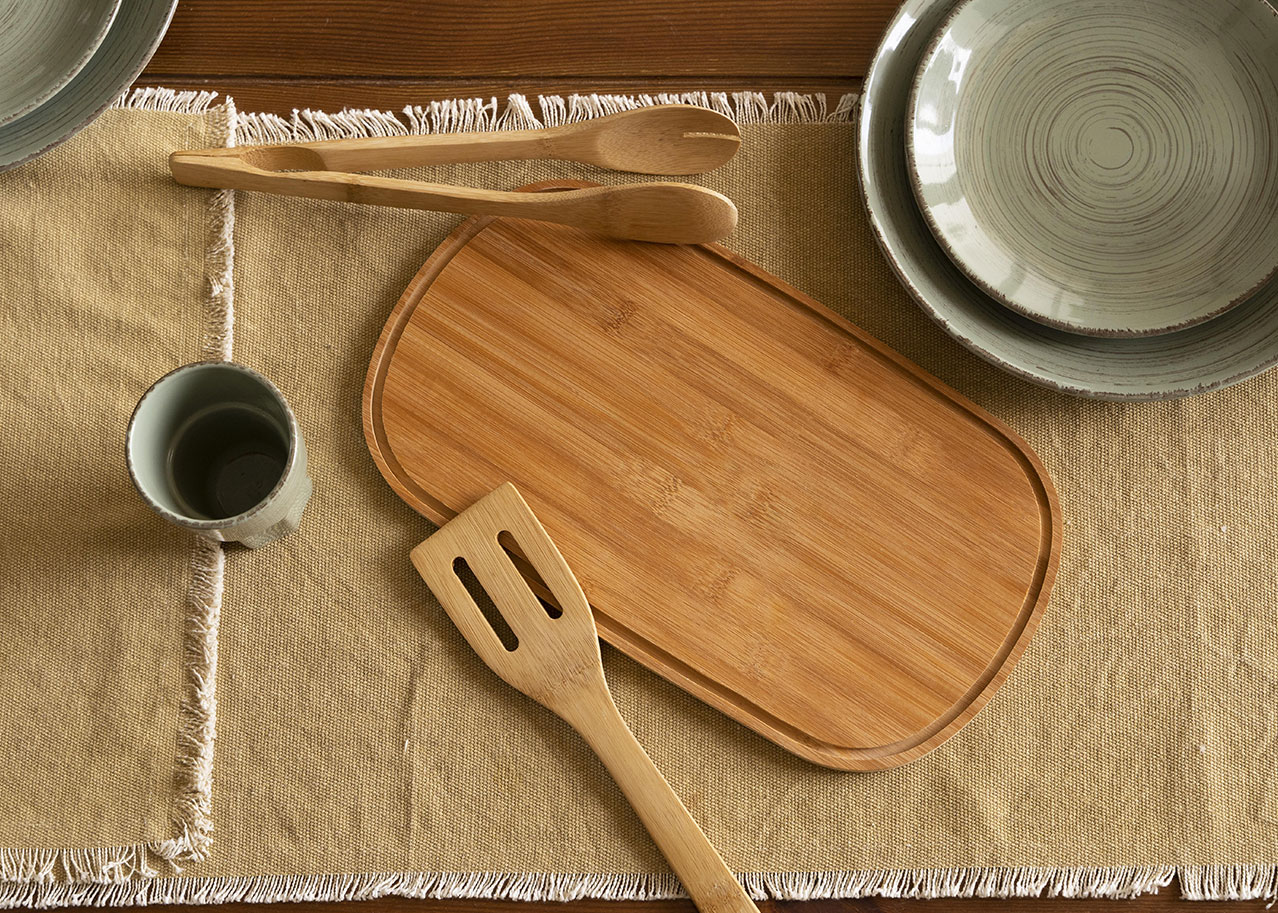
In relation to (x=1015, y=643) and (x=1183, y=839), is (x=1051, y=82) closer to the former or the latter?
(x=1015, y=643)

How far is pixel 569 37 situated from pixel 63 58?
35 centimetres

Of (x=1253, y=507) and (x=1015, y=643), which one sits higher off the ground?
(x=1253, y=507)

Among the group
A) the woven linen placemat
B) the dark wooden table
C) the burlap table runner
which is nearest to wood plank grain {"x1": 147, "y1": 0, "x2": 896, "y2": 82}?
the dark wooden table

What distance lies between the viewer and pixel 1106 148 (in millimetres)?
721

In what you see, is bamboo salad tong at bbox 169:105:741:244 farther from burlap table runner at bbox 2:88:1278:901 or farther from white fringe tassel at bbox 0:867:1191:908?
white fringe tassel at bbox 0:867:1191:908

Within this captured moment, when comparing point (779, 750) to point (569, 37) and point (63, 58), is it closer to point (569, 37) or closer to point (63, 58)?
point (569, 37)

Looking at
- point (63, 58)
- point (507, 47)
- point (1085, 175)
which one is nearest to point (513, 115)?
point (507, 47)

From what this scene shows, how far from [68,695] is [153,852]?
12 cm

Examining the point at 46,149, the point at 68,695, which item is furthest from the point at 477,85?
the point at 68,695

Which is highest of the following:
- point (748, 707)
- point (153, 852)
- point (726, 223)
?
point (726, 223)

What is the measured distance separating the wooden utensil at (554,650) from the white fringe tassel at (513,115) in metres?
0.28

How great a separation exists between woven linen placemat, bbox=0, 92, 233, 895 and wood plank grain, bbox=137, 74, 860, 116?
0.08ft

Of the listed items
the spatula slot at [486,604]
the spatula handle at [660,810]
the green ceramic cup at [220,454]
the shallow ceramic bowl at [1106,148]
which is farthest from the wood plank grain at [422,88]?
the spatula handle at [660,810]

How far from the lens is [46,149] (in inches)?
27.3
